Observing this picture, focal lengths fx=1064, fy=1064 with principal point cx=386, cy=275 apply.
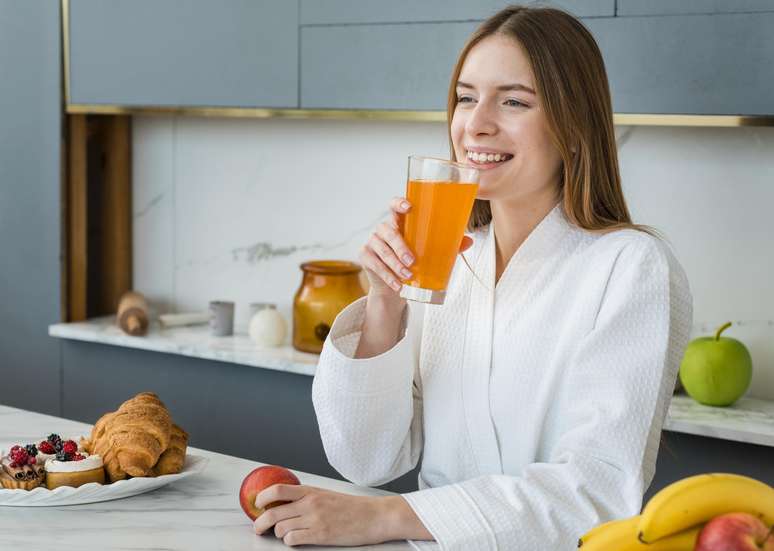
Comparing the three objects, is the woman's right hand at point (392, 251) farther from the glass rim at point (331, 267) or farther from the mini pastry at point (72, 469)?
the glass rim at point (331, 267)

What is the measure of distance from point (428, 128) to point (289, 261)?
0.65 metres

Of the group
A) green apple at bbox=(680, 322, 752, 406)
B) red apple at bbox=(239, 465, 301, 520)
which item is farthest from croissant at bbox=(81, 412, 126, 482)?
green apple at bbox=(680, 322, 752, 406)

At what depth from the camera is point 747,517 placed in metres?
0.87

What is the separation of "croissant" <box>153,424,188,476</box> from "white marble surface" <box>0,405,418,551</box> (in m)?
0.03

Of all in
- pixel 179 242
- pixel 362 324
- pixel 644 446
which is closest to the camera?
pixel 644 446

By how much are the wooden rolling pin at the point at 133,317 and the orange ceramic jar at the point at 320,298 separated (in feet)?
1.84

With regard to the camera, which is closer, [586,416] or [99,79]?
[586,416]

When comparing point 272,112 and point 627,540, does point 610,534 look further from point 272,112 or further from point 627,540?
point 272,112

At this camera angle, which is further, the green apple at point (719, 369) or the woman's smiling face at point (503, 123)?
the green apple at point (719, 369)

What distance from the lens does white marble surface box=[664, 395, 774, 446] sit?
7.42 ft

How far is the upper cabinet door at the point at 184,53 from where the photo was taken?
2949 mm

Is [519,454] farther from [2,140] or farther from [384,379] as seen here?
[2,140]

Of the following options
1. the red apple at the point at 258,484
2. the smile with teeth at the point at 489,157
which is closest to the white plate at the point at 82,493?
the red apple at the point at 258,484

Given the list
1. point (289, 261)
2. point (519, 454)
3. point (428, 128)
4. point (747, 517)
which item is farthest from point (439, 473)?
point (289, 261)
